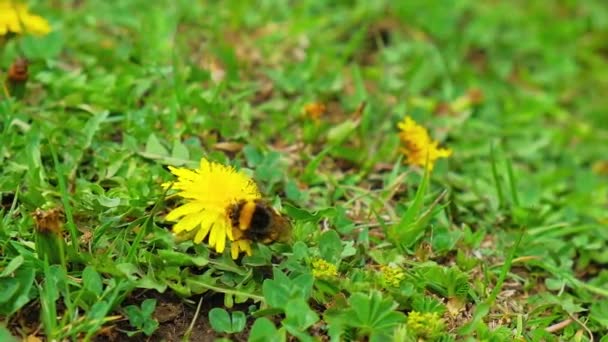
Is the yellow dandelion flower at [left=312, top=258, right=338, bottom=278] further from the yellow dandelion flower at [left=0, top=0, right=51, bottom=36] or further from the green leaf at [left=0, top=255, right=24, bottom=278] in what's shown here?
the yellow dandelion flower at [left=0, top=0, right=51, bottom=36]

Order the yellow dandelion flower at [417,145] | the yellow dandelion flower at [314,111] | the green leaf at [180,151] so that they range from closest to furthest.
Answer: the green leaf at [180,151] → the yellow dandelion flower at [417,145] → the yellow dandelion flower at [314,111]

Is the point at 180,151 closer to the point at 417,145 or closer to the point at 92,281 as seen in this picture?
the point at 92,281

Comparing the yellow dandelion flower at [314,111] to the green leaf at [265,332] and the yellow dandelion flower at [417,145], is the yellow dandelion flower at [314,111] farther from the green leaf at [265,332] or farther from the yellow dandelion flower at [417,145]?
the green leaf at [265,332]

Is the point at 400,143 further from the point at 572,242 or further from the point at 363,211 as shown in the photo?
the point at 572,242

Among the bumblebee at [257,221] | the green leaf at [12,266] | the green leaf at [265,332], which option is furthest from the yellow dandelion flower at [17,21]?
the green leaf at [265,332]

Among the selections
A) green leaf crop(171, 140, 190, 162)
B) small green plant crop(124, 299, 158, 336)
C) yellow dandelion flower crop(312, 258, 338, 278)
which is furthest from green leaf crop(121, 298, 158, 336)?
green leaf crop(171, 140, 190, 162)

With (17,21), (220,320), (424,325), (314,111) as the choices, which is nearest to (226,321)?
(220,320)

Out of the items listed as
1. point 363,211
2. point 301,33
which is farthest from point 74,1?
point 363,211
